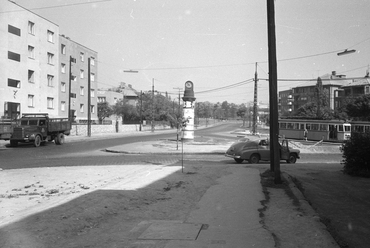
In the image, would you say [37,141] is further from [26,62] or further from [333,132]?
[333,132]

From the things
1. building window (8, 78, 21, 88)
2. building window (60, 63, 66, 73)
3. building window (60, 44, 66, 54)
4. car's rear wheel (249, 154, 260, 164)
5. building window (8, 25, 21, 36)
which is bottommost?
car's rear wheel (249, 154, 260, 164)

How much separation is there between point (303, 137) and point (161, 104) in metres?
55.0

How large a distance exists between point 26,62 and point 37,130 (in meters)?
20.9

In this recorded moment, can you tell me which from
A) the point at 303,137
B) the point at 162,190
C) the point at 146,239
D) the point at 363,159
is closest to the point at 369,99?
the point at 303,137

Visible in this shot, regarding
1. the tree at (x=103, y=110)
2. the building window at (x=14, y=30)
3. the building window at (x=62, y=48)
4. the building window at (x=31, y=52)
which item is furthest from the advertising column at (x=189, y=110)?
the tree at (x=103, y=110)

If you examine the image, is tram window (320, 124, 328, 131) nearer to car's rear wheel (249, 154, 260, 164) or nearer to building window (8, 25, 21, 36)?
car's rear wheel (249, 154, 260, 164)

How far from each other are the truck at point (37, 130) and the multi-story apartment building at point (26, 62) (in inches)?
421

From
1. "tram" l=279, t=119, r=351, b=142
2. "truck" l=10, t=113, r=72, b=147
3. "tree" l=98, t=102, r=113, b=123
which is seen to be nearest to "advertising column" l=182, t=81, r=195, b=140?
"truck" l=10, t=113, r=72, b=147

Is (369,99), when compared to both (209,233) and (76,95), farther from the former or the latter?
(209,233)

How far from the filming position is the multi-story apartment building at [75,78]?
189 ft

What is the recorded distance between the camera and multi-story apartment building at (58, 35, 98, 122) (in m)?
57.7

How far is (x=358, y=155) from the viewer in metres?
12.5

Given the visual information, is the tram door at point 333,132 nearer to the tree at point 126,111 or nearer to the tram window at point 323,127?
the tram window at point 323,127

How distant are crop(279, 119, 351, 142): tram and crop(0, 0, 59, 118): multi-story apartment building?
3294 cm
